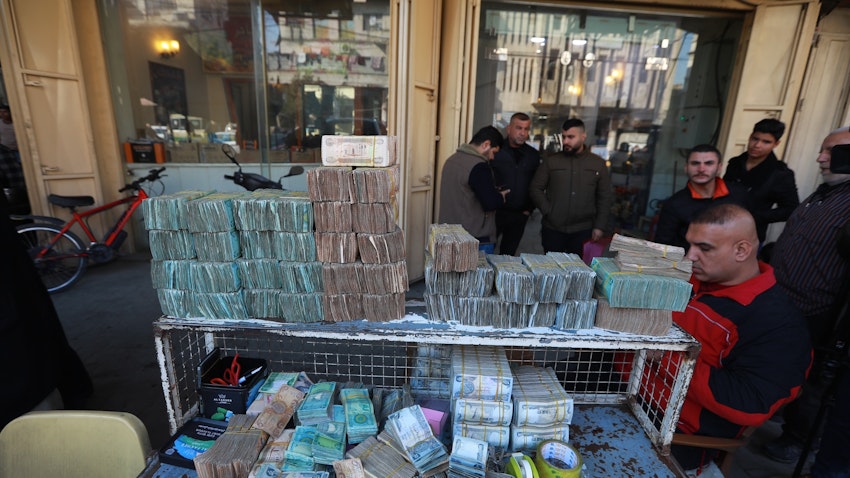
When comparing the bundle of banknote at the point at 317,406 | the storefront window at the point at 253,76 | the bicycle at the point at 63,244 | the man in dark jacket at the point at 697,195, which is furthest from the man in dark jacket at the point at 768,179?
the bicycle at the point at 63,244

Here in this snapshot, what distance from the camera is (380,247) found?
157 centimetres

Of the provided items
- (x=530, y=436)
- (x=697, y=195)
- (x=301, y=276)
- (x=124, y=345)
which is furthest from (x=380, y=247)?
(x=124, y=345)

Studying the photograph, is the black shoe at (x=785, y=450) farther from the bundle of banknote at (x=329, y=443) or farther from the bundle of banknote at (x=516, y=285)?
the bundle of banknote at (x=329, y=443)

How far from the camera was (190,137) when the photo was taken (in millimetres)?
6250

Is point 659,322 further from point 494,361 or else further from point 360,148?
point 360,148

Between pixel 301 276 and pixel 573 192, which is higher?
pixel 573 192

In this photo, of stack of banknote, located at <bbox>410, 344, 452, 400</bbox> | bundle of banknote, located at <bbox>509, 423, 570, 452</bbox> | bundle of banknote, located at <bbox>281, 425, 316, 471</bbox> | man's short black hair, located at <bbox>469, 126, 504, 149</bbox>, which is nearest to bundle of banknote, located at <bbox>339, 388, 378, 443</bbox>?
bundle of banknote, located at <bbox>281, 425, 316, 471</bbox>

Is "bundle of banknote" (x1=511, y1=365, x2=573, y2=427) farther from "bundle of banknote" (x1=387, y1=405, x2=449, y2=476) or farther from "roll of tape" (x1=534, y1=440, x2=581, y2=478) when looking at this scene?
"bundle of banknote" (x1=387, y1=405, x2=449, y2=476)

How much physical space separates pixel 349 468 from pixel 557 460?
0.79 m

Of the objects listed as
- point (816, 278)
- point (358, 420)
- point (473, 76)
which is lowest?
point (358, 420)

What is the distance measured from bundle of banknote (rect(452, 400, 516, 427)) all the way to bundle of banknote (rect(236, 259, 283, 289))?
2.94ft

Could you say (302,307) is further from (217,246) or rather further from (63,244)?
(63,244)

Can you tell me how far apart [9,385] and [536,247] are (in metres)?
6.00

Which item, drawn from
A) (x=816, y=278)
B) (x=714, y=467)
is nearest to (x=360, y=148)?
(x=714, y=467)
